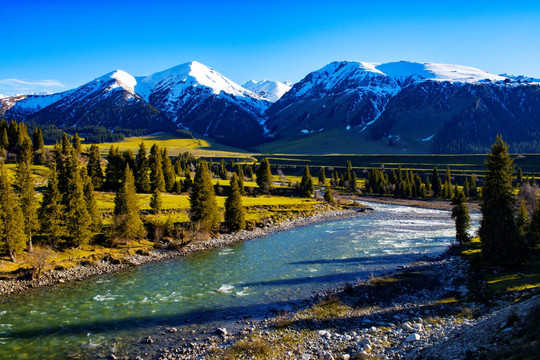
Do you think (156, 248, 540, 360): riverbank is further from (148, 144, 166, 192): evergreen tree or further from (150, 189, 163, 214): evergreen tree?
(148, 144, 166, 192): evergreen tree

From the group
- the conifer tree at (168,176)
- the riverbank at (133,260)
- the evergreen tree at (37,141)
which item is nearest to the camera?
the riverbank at (133,260)

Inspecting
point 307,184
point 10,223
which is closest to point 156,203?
point 10,223

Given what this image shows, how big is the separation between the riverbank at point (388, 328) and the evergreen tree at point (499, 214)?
541cm

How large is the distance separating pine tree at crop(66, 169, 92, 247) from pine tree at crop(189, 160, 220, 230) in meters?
17.4

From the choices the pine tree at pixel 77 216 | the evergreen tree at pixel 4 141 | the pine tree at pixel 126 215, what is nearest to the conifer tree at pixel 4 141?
the evergreen tree at pixel 4 141

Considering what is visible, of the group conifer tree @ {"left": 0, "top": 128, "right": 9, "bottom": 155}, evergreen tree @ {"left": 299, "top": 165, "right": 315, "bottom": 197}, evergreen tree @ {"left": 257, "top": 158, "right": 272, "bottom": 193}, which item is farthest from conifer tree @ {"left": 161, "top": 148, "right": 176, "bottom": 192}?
conifer tree @ {"left": 0, "top": 128, "right": 9, "bottom": 155}

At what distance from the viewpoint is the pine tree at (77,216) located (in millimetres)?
49656

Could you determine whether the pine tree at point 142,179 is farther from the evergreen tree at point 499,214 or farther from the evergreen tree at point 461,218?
the evergreen tree at point 499,214

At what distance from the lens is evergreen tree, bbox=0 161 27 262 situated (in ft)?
138

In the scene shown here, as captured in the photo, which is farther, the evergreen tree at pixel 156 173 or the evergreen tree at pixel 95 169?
the evergreen tree at pixel 156 173

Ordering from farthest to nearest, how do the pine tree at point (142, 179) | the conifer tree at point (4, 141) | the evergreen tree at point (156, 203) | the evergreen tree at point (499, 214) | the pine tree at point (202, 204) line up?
1. the conifer tree at point (4, 141)
2. the pine tree at point (142, 179)
3. the evergreen tree at point (156, 203)
4. the pine tree at point (202, 204)
5. the evergreen tree at point (499, 214)

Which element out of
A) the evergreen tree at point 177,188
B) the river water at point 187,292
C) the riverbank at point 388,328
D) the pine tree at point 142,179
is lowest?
the river water at point 187,292

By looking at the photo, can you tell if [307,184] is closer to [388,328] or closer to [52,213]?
[52,213]

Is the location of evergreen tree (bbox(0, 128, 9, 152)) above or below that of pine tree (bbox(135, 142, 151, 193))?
above
